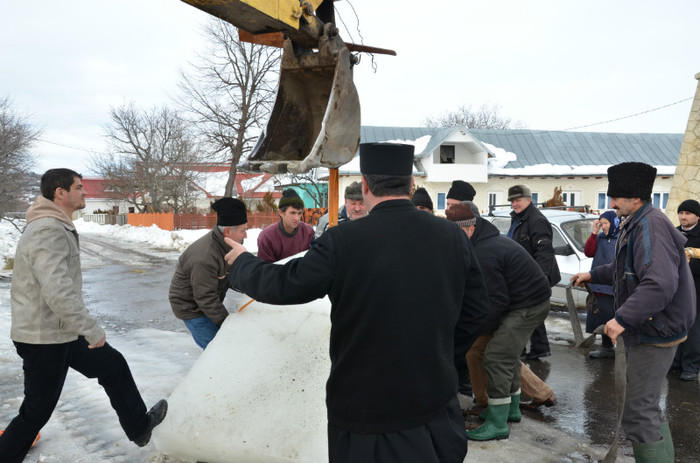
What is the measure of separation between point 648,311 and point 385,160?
5.98 ft

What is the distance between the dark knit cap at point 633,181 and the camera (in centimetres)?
308

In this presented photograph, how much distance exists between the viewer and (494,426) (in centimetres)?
384

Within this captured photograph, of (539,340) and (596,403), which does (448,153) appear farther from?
(596,403)

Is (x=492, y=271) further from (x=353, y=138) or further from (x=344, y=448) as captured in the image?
(x=344, y=448)

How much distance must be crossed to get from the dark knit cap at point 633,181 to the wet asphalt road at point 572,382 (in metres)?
1.93

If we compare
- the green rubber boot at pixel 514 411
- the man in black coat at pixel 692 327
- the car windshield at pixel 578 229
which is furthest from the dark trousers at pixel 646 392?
the car windshield at pixel 578 229

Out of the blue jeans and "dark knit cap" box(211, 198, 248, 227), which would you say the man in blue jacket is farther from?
the blue jeans

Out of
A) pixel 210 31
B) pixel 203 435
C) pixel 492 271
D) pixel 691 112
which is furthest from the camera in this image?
pixel 210 31

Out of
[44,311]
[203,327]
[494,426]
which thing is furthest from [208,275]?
[494,426]

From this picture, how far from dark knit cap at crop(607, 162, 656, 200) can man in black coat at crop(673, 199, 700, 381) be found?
2.80 meters

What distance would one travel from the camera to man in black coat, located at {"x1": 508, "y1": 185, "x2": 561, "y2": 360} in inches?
226

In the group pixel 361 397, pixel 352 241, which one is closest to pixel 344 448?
pixel 361 397

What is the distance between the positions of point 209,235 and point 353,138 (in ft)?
4.80

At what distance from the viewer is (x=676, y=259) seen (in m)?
2.99
